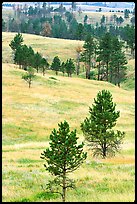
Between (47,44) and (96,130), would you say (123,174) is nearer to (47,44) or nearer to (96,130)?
(96,130)

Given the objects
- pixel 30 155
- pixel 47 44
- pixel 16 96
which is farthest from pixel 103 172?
pixel 47 44

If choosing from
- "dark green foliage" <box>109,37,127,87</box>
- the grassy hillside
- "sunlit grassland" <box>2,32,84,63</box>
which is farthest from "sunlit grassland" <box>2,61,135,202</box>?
"sunlit grassland" <box>2,32,84,63</box>

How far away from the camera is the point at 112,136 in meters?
28.5

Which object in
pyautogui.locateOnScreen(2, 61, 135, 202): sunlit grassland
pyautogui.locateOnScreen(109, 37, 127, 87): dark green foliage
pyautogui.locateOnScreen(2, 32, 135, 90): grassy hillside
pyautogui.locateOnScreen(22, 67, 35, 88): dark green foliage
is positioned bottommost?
pyautogui.locateOnScreen(2, 61, 135, 202): sunlit grassland

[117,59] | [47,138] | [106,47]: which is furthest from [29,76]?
[106,47]

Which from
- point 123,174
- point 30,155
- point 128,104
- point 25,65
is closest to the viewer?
point 123,174

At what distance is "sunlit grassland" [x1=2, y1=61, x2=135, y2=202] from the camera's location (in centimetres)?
1678

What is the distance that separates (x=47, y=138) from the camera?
4362 centimetres

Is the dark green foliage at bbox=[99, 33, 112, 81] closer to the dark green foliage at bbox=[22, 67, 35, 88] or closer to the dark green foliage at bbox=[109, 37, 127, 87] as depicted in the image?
the dark green foliage at bbox=[109, 37, 127, 87]

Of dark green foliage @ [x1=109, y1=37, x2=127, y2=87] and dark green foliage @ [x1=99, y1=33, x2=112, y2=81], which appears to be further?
dark green foliage @ [x1=99, y1=33, x2=112, y2=81]

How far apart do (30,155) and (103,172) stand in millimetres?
10507

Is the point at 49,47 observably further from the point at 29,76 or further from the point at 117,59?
the point at 29,76

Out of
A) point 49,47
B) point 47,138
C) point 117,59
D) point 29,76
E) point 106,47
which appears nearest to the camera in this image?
point 47,138

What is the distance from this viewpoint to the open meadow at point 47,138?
660 inches
